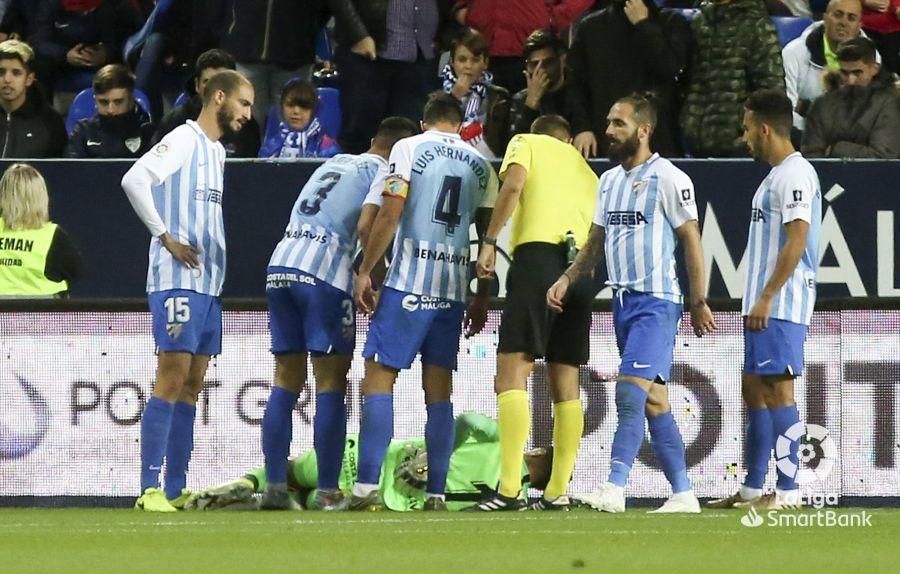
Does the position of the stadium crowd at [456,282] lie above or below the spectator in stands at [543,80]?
below

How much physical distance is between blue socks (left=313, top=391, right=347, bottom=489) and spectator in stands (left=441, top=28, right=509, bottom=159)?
3.26 m

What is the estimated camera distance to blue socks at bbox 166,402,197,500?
9.95 metres

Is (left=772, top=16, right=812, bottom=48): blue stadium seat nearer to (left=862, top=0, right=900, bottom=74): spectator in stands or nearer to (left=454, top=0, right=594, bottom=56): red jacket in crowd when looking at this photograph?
(left=862, top=0, right=900, bottom=74): spectator in stands

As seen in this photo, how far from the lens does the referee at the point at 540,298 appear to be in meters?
9.41

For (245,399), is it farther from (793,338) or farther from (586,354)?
(793,338)

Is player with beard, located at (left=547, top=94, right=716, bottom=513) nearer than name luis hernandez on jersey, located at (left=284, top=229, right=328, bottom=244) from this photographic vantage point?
Yes

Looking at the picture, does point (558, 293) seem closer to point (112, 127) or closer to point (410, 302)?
point (410, 302)

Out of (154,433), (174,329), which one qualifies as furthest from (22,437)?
(174,329)

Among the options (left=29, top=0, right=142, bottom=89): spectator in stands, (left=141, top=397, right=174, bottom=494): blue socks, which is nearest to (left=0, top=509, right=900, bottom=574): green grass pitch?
(left=141, top=397, right=174, bottom=494): blue socks

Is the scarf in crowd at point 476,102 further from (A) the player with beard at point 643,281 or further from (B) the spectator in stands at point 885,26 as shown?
(A) the player with beard at point 643,281

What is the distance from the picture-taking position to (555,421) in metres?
9.73

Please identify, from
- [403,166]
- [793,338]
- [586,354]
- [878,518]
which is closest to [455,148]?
[403,166]

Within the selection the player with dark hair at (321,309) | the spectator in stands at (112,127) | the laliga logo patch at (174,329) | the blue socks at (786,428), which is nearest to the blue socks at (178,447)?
the player with dark hair at (321,309)

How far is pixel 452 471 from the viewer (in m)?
10.3
